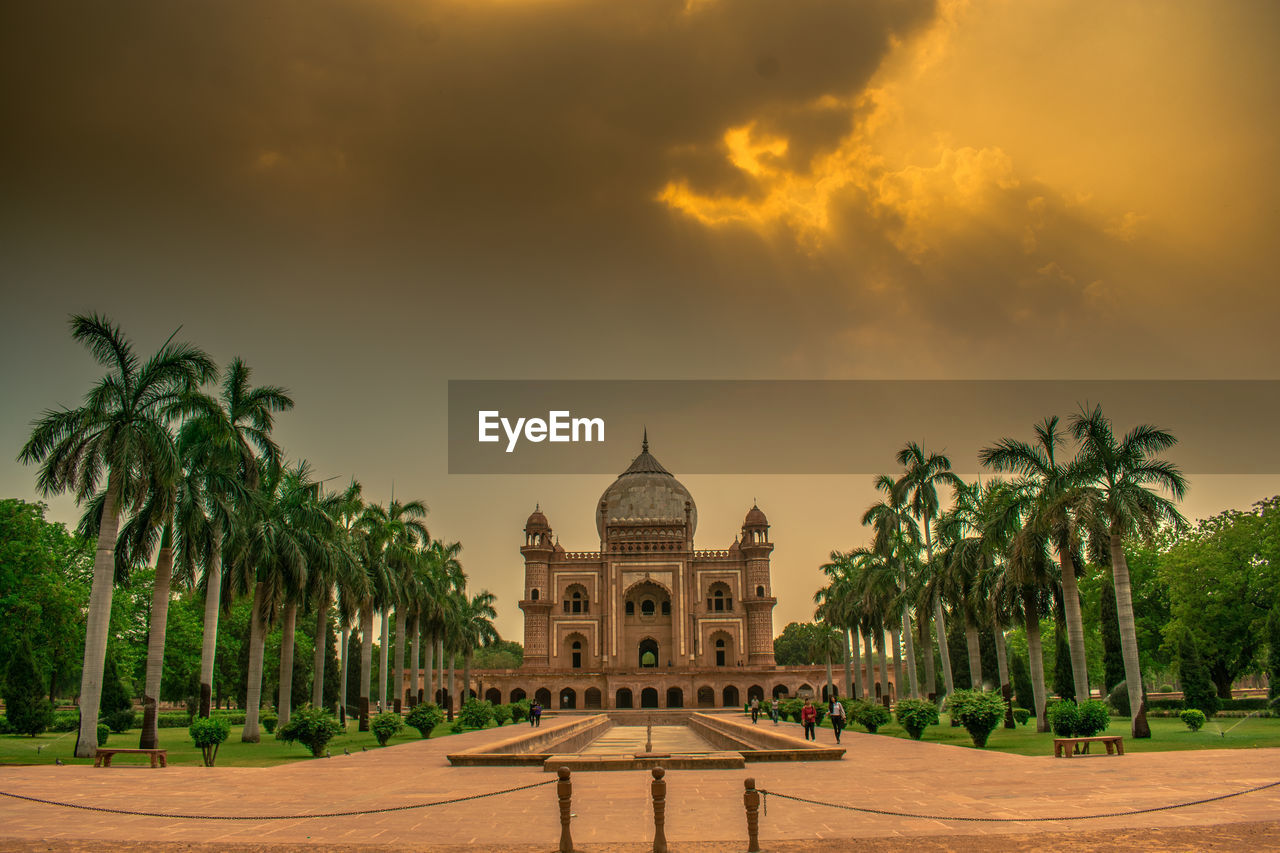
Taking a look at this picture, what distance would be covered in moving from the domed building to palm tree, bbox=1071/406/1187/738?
40.7 m

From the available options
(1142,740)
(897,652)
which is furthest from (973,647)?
(1142,740)

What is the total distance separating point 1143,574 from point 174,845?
47.1 m

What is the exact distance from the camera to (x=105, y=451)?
2145 cm

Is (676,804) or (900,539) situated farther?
(900,539)

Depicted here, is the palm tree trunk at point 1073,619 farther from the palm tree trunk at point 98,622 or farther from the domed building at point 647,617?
the domed building at point 647,617

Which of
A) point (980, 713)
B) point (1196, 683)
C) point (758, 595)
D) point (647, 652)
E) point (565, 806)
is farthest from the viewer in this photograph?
point (647, 652)

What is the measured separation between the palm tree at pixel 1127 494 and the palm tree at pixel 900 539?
12.5 meters

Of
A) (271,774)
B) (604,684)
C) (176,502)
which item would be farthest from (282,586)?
(604,684)

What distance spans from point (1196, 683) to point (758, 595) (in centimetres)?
3429

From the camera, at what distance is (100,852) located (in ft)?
31.1

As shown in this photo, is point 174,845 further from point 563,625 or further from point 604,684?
point 563,625

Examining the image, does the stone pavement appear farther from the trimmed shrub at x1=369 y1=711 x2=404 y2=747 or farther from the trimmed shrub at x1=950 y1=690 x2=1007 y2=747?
the trimmed shrub at x1=369 y1=711 x2=404 y2=747

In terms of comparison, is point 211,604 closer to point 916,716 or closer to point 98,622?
point 98,622

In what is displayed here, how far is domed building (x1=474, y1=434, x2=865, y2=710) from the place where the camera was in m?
63.2
